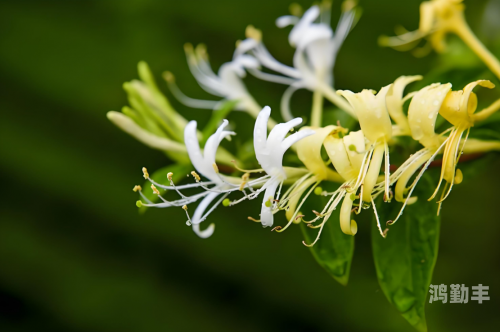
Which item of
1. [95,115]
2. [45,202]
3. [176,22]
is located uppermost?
[176,22]

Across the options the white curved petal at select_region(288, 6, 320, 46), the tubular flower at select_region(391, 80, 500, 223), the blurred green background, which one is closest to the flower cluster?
the tubular flower at select_region(391, 80, 500, 223)

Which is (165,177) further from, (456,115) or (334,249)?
(456,115)

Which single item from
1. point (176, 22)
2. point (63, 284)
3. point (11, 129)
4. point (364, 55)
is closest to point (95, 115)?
point (11, 129)

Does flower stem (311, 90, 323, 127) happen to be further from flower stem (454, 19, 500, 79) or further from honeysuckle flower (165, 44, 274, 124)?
flower stem (454, 19, 500, 79)

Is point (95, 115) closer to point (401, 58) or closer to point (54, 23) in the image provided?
point (54, 23)

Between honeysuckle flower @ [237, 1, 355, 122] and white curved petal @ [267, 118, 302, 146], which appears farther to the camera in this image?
honeysuckle flower @ [237, 1, 355, 122]
